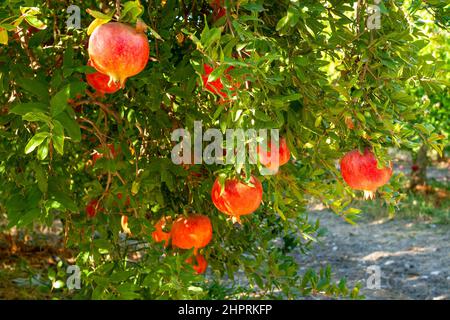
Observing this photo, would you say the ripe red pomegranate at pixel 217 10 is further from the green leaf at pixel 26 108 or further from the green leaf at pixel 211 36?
the green leaf at pixel 26 108

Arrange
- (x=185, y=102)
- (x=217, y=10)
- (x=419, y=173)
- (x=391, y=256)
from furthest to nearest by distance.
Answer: (x=419, y=173)
(x=391, y=256)
(x=185, y=102)
(x=217, y=10)

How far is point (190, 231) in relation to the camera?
171cm

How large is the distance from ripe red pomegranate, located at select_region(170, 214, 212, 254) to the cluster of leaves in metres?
0.07

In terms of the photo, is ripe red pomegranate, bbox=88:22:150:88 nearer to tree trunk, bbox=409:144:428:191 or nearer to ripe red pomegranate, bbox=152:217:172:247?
ripe red pomegranate, bbox=152:217:172:247

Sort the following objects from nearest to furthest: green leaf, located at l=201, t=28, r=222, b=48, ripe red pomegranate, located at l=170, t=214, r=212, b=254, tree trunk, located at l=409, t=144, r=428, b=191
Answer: green leaf, located at l=201, t=28, r=222, b=48, ripe red pomegranate, located at l=170, t=214, r=212, b=254, tree trunk, located at l=409, t=144, r=428, b=191

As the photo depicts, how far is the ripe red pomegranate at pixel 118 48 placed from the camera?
104cm

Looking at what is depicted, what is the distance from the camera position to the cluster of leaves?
1.12m

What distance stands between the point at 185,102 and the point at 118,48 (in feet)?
1.96

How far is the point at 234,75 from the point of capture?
3.49 feet

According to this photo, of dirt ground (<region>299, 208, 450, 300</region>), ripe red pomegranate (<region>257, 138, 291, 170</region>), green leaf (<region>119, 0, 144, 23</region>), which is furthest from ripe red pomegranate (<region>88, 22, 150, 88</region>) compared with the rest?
dirt ground (<region>299, 208, 450, 300</region>)

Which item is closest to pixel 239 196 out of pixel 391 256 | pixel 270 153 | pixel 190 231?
pixel 270 153

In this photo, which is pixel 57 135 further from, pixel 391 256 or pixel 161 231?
pixel 391 256
